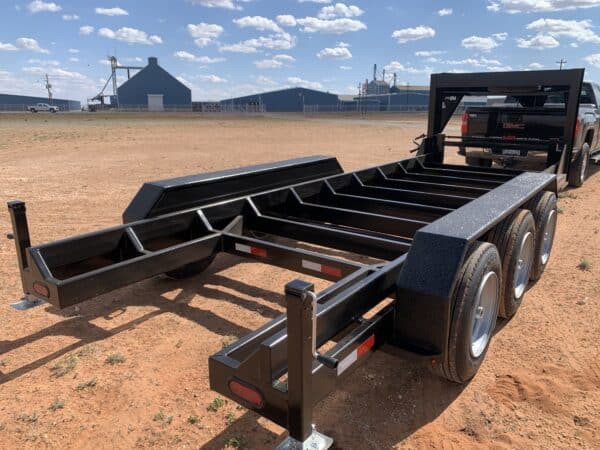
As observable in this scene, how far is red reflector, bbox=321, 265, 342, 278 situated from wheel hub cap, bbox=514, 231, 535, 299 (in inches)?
55.4

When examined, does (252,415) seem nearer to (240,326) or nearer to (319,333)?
(319,333)

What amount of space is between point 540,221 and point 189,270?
3273mm

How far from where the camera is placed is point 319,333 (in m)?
2.27

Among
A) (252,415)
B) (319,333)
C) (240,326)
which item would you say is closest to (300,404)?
(319,333)

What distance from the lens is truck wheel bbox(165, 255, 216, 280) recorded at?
4.57 meters

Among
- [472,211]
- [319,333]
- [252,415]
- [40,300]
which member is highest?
[472,211]

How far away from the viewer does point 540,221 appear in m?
4.30

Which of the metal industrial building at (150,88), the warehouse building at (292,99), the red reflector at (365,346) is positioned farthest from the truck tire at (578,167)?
the metal industrial building at (150,88)

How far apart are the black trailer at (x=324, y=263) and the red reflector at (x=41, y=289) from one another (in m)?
0.01

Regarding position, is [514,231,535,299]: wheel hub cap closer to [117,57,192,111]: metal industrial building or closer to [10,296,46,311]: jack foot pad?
[10,296,46,311]: jack foot pad

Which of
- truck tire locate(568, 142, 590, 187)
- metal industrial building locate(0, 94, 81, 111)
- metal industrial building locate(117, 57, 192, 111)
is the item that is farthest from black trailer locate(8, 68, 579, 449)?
metal industrial building locate(0, 94, 81, 111)

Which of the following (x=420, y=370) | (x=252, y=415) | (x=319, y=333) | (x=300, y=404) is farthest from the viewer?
(x=420, y=370)

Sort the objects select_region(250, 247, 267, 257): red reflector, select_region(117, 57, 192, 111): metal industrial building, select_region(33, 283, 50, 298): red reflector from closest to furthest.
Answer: select_region(33, 283, 50, 298): red reflector, select_region(250, 247, 267, 257): red reflector, select_region(117, 57, 192, 111): metal industrial building

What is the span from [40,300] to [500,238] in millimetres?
3237
